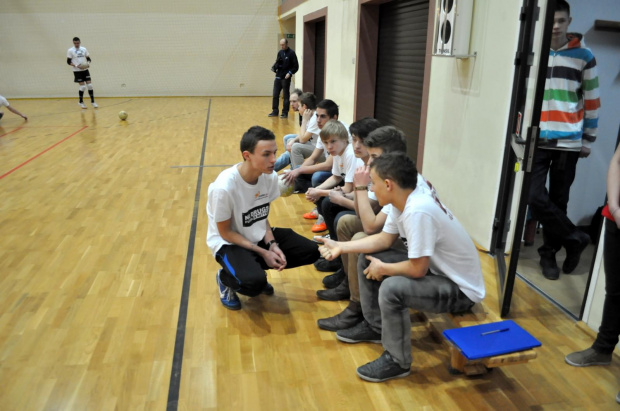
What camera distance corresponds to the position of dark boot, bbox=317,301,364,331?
276 centimetres

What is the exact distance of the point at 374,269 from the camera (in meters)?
2.34

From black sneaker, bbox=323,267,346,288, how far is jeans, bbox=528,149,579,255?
1.43m

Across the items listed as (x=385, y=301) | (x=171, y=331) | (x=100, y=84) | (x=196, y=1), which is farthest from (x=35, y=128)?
(x=385, y=301)

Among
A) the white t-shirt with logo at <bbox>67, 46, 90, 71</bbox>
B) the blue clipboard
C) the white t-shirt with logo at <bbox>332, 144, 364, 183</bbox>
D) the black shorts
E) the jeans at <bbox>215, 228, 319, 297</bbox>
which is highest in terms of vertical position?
the white t-shirt with logo at <bbox>67, 46, 90, 71</bbox>

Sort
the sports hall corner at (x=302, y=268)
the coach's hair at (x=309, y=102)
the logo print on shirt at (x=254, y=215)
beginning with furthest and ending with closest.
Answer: the coach's hair at (x=309, y=102) → the logo print on shirt at (x=254, y=215) → the sports hall corner at (x=302, y=268)

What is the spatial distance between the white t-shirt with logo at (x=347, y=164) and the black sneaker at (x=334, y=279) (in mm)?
689

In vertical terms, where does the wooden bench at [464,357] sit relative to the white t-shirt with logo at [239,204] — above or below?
below

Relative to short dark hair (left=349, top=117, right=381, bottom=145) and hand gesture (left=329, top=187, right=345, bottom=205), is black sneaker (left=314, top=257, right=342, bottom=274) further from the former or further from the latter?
short dark hair (left=349, top=117, right=381, bottom=145)

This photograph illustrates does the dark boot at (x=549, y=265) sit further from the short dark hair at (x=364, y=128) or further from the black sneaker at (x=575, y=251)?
the short dark hair at (x=364, y=128)

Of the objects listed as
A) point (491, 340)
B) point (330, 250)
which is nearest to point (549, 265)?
point (491, 340)

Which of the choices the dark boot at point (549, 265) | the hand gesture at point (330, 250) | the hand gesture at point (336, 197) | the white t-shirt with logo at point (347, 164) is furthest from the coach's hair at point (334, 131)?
the dark boot at point (549, 265)

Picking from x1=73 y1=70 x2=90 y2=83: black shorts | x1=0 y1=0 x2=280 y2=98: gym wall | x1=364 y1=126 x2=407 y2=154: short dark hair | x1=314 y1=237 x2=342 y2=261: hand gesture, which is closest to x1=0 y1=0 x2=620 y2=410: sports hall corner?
x1=314 y1=237 x2=342 y2=261: hand gesture

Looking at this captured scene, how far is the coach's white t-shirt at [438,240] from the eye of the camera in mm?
2168

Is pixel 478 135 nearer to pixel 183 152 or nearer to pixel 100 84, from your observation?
pixel 183 152
